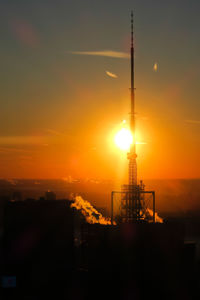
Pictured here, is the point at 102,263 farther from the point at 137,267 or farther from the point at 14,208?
the point at 14,208

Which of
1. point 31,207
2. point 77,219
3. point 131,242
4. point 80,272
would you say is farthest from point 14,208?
point 77,219

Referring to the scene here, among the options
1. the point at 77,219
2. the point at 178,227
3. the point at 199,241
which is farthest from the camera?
the point at 199,241

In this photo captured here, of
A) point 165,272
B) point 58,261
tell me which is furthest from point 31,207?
point 165,272

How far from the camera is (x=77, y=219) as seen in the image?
97.1 meters

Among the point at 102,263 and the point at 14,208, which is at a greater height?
the point at 14,208

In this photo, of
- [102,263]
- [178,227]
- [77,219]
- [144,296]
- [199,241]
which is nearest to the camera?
[144,296]

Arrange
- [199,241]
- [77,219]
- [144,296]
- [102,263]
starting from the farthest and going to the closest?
[199,241] → [77,219] → [102,263] → [144,296]

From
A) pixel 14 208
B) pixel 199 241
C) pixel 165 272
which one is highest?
pixel 14 208

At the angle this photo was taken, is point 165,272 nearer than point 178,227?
Yes

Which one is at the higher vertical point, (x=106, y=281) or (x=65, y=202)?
(x=65, y=202)

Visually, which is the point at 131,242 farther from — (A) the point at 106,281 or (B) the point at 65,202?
(B) the point at 65,202

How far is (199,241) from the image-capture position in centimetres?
11069

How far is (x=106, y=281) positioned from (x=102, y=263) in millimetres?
2248

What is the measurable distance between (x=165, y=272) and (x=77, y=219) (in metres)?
56.6
